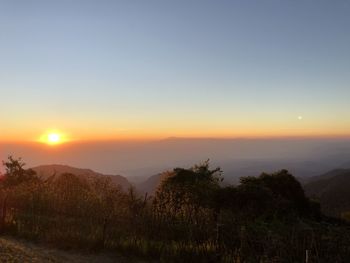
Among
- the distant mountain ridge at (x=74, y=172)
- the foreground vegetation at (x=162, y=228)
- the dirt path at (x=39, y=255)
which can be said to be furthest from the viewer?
the distant mountain ridge at (x=74, y=172)

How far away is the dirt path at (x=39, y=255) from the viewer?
32.0 ft

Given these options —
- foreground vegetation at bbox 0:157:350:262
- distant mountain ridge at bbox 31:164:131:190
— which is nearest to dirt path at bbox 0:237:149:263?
foreground vegetation at bbox 0:157:350:262

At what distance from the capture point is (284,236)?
11422mm

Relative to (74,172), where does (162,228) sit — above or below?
above

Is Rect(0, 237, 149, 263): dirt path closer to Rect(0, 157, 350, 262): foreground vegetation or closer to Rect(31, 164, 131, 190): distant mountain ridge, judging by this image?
Rect(0, 157, 350, 262): foreground vegetation

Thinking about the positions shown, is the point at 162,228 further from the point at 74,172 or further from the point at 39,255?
the point at 74,172

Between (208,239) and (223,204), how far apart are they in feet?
34.3

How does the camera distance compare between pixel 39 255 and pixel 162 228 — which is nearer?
pixel 39 255

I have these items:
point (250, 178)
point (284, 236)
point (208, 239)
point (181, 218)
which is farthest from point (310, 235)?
point (250, 178)

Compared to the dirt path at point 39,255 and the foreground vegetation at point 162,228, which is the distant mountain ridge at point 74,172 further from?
the dirt path at point 39,255

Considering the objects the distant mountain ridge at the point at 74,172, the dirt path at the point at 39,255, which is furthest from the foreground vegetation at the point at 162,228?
the distant mountain ridge at the point at 74,172

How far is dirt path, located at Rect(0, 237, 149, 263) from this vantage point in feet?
32.0

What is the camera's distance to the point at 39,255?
10.9 m

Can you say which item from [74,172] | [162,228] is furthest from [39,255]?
[74,172]
